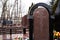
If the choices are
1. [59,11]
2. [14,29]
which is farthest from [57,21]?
[14,29]

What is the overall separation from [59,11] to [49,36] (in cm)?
212

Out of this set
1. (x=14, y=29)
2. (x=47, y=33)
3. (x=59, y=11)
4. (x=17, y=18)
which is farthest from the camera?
(x=17, y=18)

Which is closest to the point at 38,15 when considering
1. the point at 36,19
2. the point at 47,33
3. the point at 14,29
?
the point at 36,19

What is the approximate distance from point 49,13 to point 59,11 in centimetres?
198

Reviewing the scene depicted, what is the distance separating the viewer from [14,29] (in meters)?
26.9

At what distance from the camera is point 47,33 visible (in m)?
9.09

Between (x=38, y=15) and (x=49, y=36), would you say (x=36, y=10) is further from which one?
(x=49, y=36)

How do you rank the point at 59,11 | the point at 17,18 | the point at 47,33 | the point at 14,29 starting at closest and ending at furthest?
the point at 59,11 < the point at 47,33 < the point at 14,29 < the point at 17,18

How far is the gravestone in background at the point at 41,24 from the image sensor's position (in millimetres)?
9086

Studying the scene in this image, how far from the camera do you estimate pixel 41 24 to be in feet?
30.0

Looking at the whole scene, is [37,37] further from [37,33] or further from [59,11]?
[59,11]

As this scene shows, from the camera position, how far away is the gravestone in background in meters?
9.09

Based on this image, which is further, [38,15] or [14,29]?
[14,29]

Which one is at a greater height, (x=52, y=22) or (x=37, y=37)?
(x=52, y=22)
